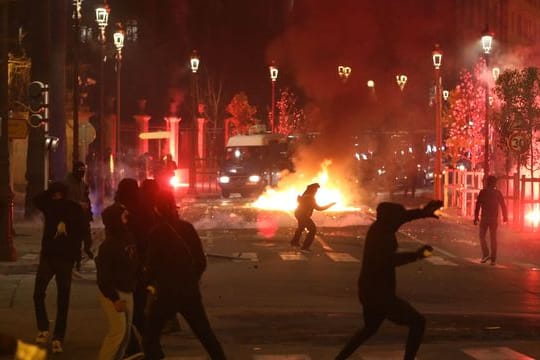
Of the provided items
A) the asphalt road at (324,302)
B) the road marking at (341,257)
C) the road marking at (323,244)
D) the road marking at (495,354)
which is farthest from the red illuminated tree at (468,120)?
the road marking at (495,354)

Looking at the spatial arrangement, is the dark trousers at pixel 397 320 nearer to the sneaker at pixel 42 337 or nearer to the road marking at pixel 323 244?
the sneaker at pixel 42 337

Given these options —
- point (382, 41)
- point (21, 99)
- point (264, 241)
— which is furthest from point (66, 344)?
point (382, 41)

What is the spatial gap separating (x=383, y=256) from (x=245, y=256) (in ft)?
42.8

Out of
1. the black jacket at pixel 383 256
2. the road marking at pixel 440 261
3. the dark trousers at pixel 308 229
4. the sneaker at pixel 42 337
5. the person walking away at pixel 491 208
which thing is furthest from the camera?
the dark trousers at pixel 308 229

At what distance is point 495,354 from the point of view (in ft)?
34.0

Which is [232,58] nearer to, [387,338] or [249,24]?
[249,24]

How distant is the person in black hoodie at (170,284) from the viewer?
867 cm

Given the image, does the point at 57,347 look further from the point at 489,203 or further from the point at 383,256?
the point at 489,203

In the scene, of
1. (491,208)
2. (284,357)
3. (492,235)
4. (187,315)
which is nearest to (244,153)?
(491,208)

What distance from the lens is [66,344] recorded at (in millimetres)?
11008

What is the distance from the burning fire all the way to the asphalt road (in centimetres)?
1563

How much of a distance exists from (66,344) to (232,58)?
2701 inches

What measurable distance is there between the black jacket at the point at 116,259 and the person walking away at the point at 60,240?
47.7 inches

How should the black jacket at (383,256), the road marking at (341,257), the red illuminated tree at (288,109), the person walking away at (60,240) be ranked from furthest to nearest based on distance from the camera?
the red illuminated tree at (288,109), the road marking at (341,257), the person walking away at (60,240), the black jacket at (383,256)
